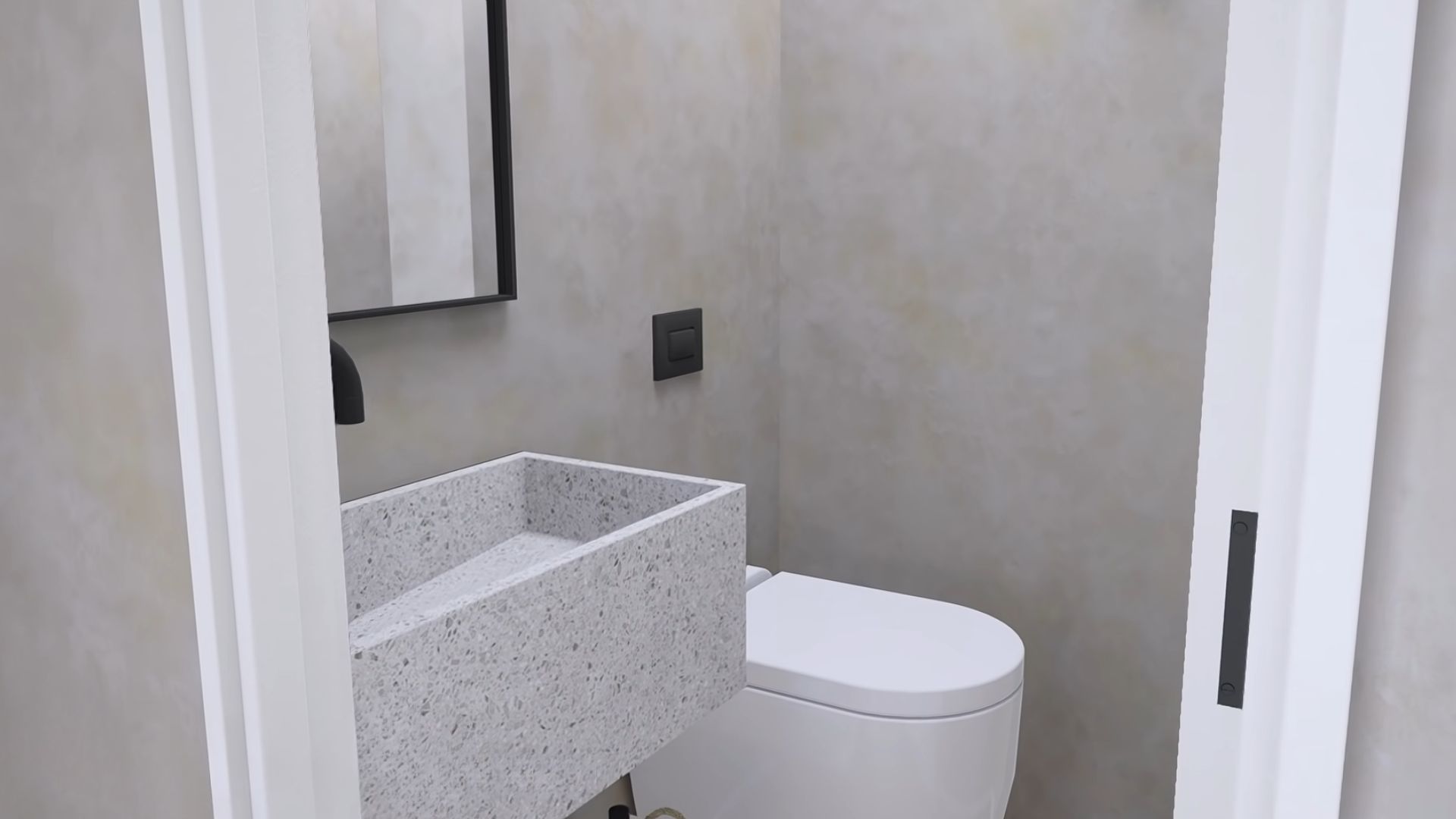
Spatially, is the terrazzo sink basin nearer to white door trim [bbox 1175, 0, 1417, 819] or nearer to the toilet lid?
the toilet lid

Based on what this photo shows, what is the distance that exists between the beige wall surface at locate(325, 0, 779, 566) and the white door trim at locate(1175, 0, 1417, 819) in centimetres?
111

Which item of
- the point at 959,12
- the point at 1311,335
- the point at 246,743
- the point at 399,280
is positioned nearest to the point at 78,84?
the point at 246,743

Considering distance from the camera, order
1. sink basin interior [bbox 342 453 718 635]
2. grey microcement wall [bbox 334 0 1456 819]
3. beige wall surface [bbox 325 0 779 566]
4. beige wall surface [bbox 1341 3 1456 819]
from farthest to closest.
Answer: grey microcement wall [bbox 334 0 1456 819], beige wall surface [bbox 325 0 779 566], sink basin interior [bbox 342 453 718 635], beige wall surface [bbox 1341 3 1456 819]

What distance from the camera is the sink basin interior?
1.31 meters

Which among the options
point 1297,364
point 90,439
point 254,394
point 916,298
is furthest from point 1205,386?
point 916,298

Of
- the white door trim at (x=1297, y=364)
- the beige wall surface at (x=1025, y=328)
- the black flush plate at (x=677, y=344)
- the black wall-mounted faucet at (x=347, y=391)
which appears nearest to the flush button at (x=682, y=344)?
the black flush plate at (x=677, y=344)

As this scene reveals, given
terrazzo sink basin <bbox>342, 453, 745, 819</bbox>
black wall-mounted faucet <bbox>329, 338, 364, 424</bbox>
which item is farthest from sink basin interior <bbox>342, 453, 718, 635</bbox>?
black wall-mounted faucet <bbox>329, 338, 364, 424</bbox>

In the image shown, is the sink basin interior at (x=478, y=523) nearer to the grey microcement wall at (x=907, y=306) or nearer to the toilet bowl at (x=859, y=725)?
the grey microcement wall at (x=907, y=306)

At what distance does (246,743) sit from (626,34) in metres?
1.32

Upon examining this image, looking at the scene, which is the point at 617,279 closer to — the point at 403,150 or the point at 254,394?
the point at 403,150

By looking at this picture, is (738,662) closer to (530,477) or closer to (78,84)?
(530,477)

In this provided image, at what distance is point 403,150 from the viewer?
1.43 m

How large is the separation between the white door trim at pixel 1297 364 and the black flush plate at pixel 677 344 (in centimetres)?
142

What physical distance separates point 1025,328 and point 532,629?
4.23 ft
